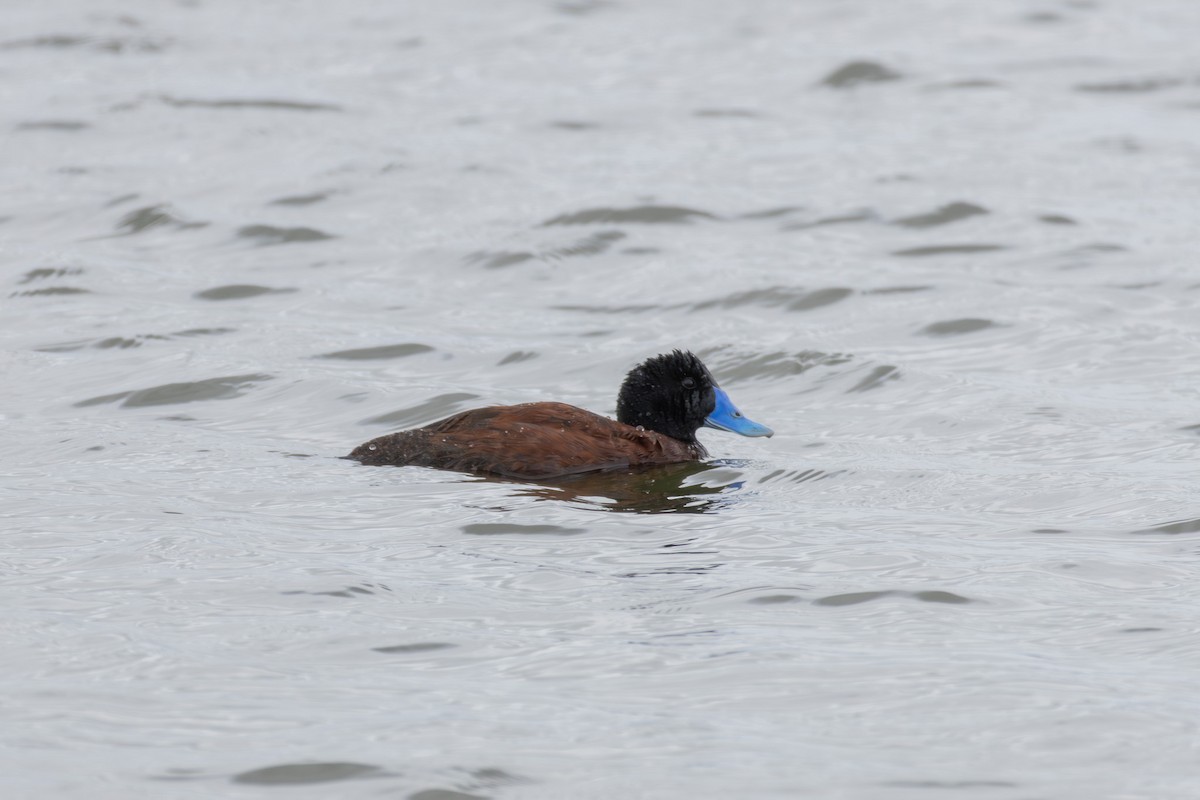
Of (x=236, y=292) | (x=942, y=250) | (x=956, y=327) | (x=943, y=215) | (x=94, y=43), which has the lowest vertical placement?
(x=956, y=327)

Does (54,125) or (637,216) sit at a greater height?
(54,125)

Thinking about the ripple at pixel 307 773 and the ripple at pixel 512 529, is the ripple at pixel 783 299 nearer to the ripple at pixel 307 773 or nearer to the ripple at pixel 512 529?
the ripple at pixel 512 529

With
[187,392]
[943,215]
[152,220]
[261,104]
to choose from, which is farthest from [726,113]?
[187,392]

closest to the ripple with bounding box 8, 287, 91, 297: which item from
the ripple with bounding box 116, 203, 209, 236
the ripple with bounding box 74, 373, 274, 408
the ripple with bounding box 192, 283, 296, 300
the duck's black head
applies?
the ripple with bounding box 192, 283, 296, 300

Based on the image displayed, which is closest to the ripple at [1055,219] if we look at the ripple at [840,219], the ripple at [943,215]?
the ripple at [943,215]

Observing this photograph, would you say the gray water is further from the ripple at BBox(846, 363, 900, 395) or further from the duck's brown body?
the duck's brown body

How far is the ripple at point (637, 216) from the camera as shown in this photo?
1586 centimetres

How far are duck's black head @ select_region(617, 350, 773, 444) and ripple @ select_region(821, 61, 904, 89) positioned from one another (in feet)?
39.8

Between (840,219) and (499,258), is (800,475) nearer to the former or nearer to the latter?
(499,258)

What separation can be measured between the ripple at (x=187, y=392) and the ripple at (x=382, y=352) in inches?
30.2

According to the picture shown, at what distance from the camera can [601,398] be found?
11172 mm

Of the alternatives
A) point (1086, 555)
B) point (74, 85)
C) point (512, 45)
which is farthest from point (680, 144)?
point (1086, 555)

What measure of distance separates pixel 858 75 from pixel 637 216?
6.46 m

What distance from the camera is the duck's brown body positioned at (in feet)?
28.9
